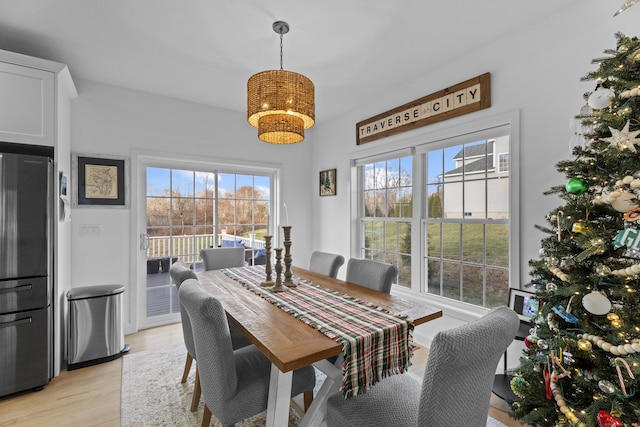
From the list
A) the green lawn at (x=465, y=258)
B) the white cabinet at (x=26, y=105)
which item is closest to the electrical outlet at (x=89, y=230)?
the white cabinet at (x=26, y=105)

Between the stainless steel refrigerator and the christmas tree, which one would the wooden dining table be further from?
the stainless steel refrigerator

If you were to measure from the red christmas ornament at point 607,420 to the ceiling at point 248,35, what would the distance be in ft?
7.41

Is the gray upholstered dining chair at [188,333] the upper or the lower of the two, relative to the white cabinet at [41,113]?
lower

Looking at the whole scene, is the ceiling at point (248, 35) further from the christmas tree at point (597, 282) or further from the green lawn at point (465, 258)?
the green lawn at point (465, 258)

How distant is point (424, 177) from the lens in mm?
3113

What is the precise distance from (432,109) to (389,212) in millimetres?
1216

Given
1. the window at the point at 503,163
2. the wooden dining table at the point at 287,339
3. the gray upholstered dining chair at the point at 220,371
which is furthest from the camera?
the window at the point at 503,163

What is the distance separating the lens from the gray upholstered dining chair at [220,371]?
132 cm

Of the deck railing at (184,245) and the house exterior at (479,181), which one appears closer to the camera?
the house exterior at (479,181)

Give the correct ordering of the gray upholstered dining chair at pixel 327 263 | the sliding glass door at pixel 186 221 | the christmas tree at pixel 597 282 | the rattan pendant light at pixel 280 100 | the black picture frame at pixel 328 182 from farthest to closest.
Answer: the black picture frame at pixel 328 182, the sliding glass door at pixel 186 221, the gray upholstered dining chair at pixel 327 263, the rattan pendant light at pixel 280 100, the christmas tree at pixel 597 282

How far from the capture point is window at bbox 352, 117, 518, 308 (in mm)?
2510

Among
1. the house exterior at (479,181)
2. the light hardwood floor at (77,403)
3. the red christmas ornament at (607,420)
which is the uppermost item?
the house exterior at (479,181)

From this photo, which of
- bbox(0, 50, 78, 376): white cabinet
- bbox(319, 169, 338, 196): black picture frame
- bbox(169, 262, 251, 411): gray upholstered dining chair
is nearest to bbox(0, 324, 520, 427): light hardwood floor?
bbox(0, 50, 78, 376): white cabinet

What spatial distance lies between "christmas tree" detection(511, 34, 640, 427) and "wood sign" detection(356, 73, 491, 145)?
1297 mm
